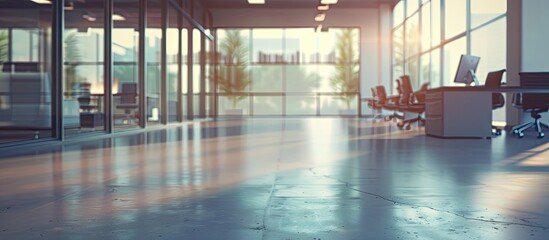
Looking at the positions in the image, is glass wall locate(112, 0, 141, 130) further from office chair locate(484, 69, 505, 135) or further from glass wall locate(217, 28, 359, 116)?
glass wall locate(217, 28, 359, 116)

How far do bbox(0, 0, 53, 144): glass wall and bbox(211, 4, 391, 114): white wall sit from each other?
13.2 metres

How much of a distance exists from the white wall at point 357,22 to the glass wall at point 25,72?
13.2m

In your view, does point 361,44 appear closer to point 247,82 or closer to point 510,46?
point 247,82

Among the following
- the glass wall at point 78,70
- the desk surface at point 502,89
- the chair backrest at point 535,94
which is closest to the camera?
the glass wall at point 78,70

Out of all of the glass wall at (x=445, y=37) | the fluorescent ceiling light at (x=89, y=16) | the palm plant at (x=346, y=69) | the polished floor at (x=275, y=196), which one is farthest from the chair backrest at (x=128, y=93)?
the palm plant at (x=346, y=69)

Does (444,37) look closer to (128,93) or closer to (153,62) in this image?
(153,62)

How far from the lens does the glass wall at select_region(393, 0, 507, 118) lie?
11.4m

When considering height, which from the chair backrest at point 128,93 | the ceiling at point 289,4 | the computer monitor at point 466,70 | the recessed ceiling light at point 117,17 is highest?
the ceiling at point 289,4

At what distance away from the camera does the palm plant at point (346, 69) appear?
→ 21203mm

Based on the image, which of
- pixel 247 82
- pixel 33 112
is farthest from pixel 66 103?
pixel 247 82

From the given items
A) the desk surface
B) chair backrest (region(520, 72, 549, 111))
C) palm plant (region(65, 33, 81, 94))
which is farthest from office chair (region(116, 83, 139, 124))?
chair backrest (region(520, 72, 549, 111))

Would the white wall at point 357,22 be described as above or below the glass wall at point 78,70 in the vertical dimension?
above

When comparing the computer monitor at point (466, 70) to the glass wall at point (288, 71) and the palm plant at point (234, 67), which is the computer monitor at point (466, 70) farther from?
the palm plant at point (234, 67)

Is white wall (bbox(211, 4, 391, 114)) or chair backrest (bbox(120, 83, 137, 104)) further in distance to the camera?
white wall (bbox(211, 4, 391, 114))
